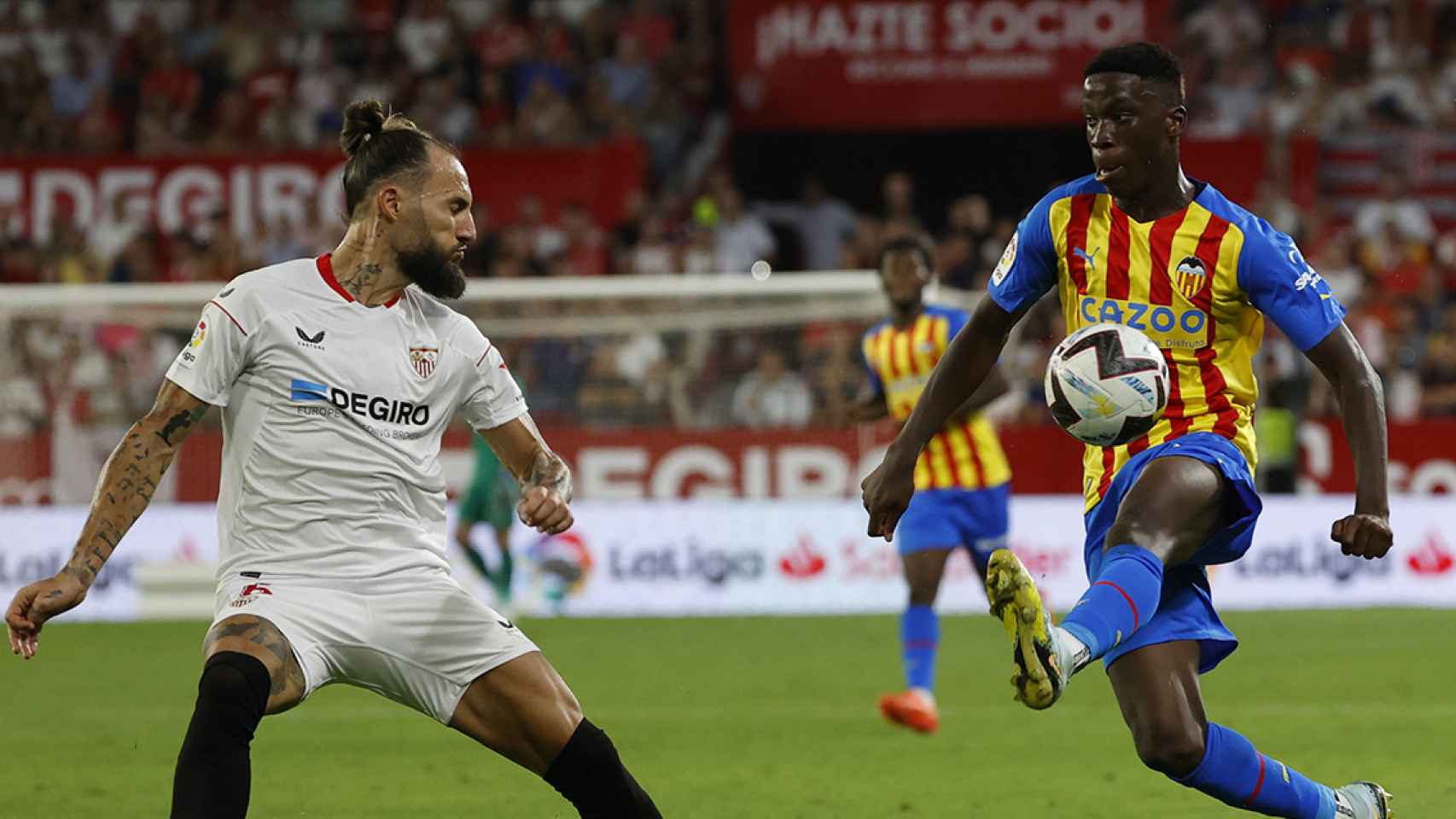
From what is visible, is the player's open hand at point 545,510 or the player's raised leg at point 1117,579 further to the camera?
the player's open hand at point 545,510

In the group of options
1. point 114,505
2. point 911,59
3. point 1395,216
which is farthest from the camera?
point 911,59

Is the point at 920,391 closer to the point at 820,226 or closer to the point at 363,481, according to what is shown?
the point at 363,481

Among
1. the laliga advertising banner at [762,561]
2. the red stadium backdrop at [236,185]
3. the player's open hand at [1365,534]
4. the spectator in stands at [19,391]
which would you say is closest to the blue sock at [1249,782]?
the player's open hand at [1365,534]

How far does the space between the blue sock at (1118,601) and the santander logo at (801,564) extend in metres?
10.0

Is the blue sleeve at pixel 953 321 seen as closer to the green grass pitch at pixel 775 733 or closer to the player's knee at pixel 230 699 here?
the green grass pitch at pixel 775 733

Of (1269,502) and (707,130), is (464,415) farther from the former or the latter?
(707,130)

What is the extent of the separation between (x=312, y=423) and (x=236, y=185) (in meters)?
14.2

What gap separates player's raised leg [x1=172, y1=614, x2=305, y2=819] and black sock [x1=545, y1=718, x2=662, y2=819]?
66cm

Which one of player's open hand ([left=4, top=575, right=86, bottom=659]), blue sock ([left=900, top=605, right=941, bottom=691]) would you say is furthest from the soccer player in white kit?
blue sock ([left=900, top=605, right=941, bottom=691])

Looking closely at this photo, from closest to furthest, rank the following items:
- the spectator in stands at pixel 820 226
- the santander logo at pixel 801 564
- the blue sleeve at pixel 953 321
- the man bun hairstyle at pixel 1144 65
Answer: the man bun hairstyle at pixel 1144 65 < the blue sleeve at pixel 953 321 < the santander logo at pixel 801 564 < the spectator in stands at pixel 820 226

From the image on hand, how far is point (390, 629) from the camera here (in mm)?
4711

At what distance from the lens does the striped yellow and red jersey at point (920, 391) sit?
943 cm

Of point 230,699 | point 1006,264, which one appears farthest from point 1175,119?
point 230,699

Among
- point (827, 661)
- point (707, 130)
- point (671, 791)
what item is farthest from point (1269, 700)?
point (707, 130)
